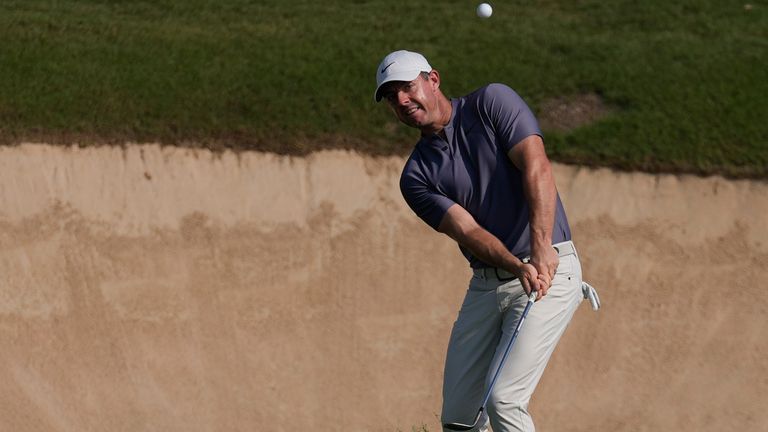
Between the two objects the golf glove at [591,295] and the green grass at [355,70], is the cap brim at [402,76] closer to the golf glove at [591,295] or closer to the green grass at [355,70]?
the golf glove at [591,295]

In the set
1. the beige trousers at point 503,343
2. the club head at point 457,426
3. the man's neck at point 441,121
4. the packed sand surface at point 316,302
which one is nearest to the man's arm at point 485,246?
the beige trousers at point 503,343

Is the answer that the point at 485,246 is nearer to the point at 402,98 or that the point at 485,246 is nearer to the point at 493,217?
the point at 493,217

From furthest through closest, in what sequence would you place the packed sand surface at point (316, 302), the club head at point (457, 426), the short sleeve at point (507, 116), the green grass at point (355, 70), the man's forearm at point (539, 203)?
the green grass at point (355, 70) < the packed sand surface at point (316, 302) < the club head at point (457, 426) < the short sleeve at point (507, 116) < the man's forearm at point (539, 203)

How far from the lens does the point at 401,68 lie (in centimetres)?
641

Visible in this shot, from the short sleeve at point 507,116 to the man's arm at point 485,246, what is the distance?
1.43ft

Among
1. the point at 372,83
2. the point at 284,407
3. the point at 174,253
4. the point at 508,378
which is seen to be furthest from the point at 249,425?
the point at 508,378

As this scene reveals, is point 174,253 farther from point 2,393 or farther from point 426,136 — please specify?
point 426,136

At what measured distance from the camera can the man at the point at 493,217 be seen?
21.0 ft

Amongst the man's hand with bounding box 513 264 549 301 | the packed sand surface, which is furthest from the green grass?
the man's hand with bounding box 513 264 549 301

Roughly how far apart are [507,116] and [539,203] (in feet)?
1.67

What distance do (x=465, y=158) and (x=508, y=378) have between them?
121 centimetres

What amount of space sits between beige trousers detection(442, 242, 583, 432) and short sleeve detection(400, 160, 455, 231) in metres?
0.43

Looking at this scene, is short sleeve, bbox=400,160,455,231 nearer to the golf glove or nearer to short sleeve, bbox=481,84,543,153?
short sleeve, bbox=481,84,543,153

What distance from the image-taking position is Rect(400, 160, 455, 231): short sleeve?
6684 millimetres
